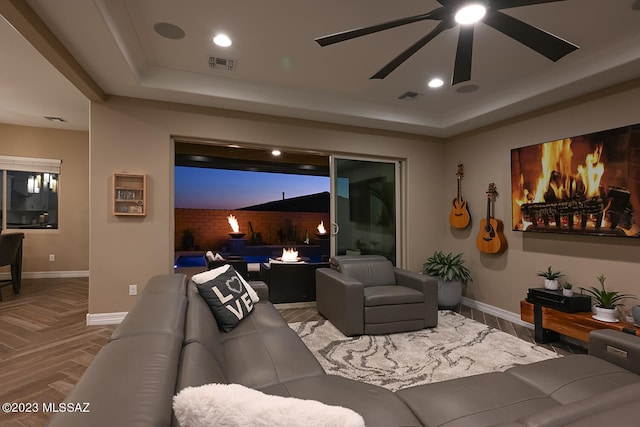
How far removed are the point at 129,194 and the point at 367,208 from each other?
316 cm

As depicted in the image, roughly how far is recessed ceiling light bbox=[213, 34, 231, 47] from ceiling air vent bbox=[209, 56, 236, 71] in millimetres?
266

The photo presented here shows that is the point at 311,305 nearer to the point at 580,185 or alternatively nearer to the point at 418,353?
the point at 418,353

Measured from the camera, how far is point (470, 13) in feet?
5.59

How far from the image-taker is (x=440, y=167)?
5168mm

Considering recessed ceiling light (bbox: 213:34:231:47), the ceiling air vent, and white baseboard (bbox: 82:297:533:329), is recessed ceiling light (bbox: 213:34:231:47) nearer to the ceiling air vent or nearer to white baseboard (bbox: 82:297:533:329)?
the ceiling air vent

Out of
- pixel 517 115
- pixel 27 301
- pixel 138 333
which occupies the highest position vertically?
pixel 517 115

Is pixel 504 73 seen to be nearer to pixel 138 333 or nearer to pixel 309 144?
pixel 309 144

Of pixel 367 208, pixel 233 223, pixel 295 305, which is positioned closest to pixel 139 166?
pixel 295 305

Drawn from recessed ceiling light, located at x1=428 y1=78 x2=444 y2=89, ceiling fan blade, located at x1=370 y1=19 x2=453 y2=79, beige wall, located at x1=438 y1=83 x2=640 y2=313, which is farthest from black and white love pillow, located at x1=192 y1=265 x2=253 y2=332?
beige wall, located at x1=438 y1=83 x2=640 y2=313

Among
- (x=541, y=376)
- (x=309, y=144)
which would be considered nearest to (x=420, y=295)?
(x=541, y=376)

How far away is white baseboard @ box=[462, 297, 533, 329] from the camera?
3853 millimetres

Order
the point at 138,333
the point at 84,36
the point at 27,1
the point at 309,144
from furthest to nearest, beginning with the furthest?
the point at 309,144, the point at 84,36, the point at 27,1, the point at 138,333

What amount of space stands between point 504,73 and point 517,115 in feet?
2.81

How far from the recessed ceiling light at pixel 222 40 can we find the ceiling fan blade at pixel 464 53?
1.87 meters
